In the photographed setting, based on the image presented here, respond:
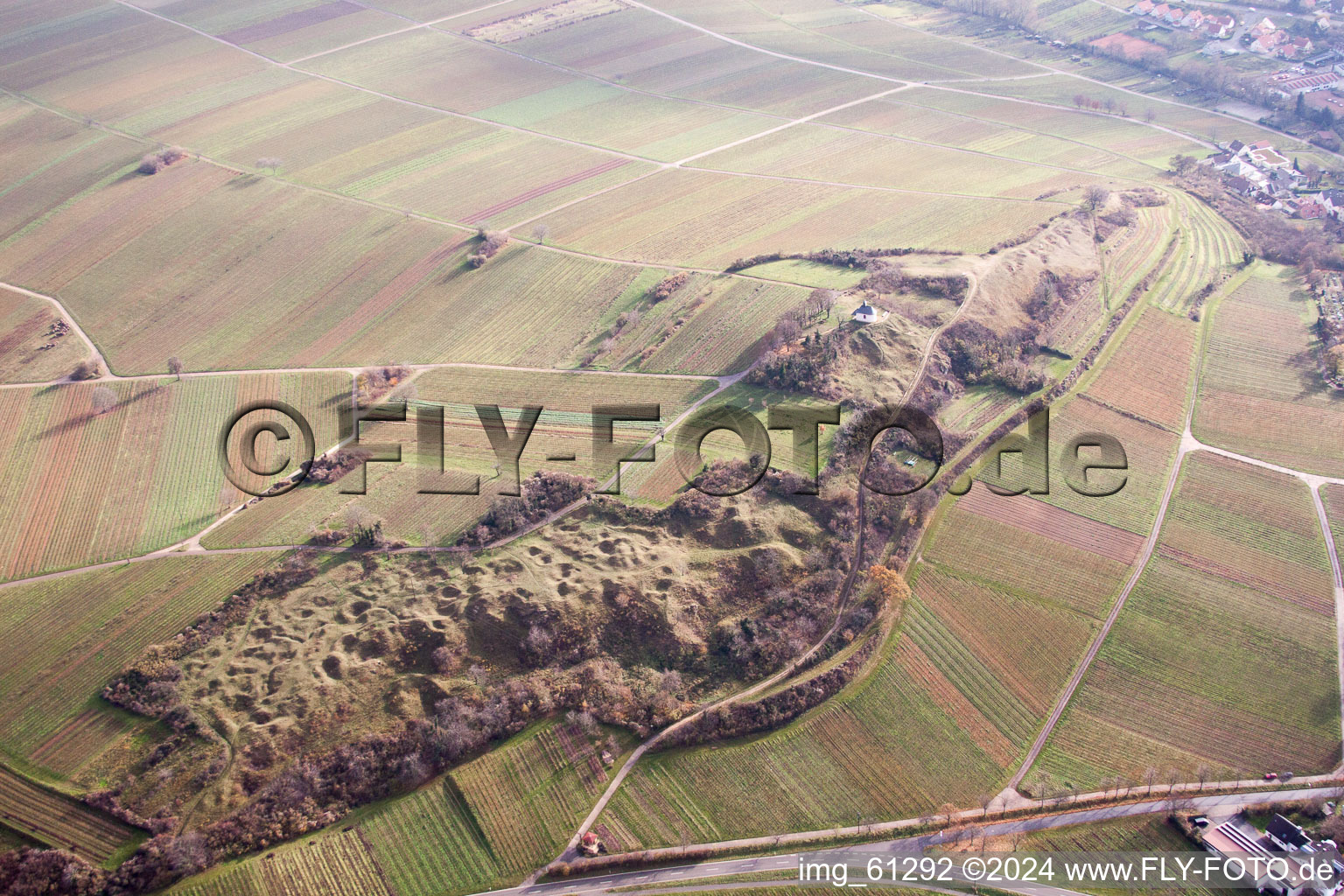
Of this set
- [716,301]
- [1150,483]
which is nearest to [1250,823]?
[1150,483]

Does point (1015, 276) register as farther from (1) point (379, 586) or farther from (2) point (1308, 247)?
(1) point (379, 586)

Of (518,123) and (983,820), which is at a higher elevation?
(518,123)

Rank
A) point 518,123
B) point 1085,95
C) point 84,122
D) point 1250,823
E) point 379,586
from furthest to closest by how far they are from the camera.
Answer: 1. point 1085,95
2. point 518,123
3. point 84,122
4. point 379,586
5. point 1250,823

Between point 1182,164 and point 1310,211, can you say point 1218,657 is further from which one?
point 1182,164

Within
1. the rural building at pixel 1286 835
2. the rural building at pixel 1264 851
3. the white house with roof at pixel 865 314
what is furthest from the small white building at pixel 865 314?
the rural building at pixel 1286 835

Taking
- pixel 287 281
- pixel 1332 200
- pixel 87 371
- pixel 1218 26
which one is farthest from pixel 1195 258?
pixel 87 371

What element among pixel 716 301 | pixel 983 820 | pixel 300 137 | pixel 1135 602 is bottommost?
pixel 983 820
